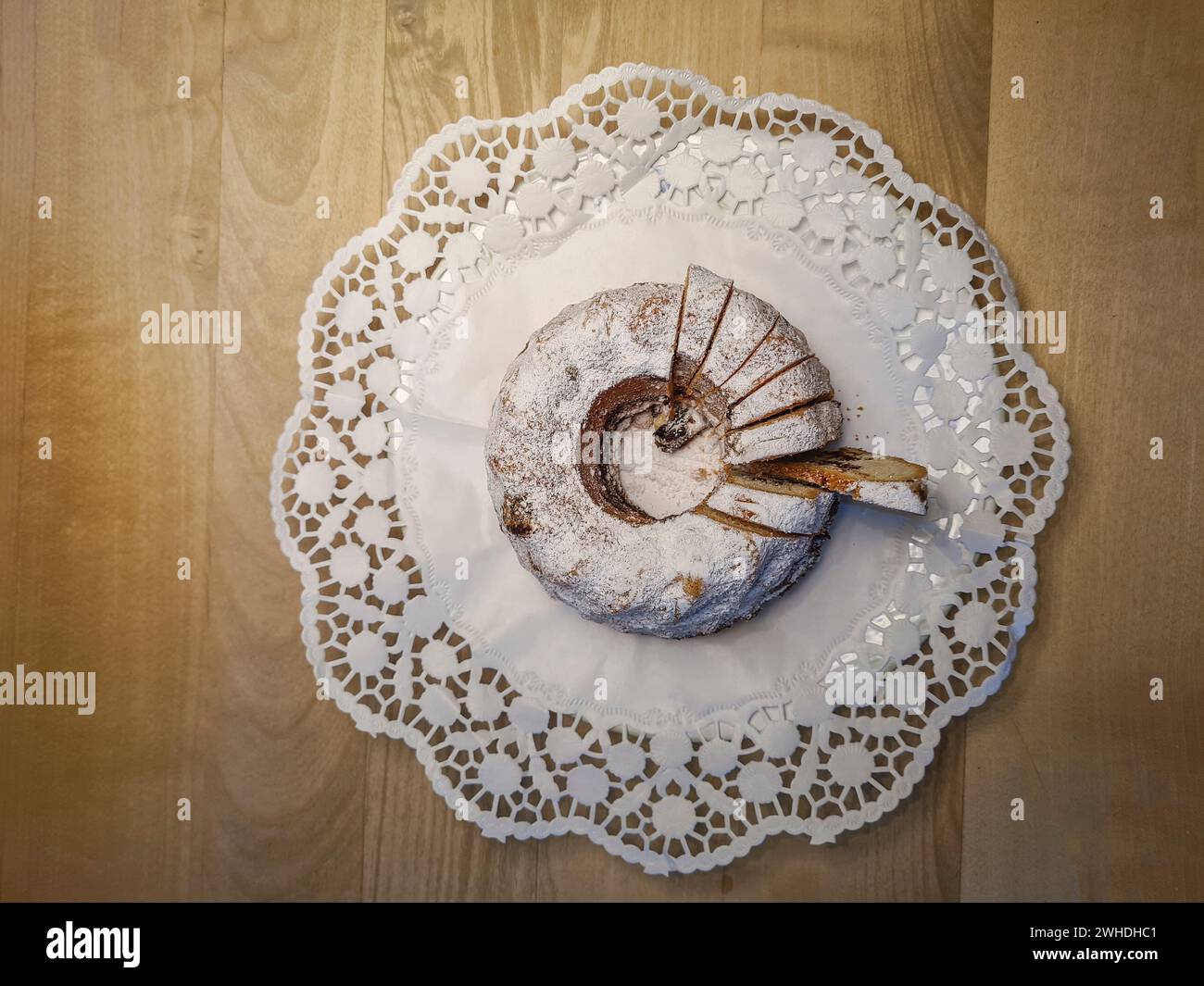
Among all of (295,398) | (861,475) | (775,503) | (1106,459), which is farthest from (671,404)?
(1106,459)

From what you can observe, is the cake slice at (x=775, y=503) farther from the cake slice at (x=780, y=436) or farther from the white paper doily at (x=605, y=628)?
the white paper doily at (x=605, y=628)

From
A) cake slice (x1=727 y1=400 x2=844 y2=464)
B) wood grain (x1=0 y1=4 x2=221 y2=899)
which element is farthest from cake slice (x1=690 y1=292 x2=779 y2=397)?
wood grain (x1=0 y1=4 x2=221 y2=899)

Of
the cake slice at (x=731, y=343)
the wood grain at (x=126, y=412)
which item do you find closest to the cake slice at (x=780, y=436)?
the cake slice at (x=731, y=343)

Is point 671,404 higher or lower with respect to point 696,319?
lower

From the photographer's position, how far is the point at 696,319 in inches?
68.9

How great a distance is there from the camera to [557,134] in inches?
76.4

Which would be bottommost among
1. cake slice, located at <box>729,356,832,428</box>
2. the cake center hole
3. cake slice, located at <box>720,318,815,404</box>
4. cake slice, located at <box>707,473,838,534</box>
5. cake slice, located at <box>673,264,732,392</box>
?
cake slice, located at <box>707,473,838,534</box>

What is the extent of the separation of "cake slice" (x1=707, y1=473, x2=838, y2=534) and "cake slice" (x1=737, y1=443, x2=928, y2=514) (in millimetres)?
21

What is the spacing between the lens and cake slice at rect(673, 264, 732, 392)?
1.75m

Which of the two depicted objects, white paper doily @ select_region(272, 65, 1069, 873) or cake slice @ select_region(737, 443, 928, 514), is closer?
cake slice @ select_region(737, 443, 928, 514)

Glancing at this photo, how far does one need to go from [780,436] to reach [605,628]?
0.55 metres

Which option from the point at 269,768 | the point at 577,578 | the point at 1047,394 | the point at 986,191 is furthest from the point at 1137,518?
the point at 269,768

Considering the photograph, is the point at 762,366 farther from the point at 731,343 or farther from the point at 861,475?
the point at 861,475

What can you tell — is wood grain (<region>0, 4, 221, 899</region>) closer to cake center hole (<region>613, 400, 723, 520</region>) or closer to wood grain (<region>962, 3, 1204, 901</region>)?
cake center hole (<region>613, 400, 723, 520</region>)
